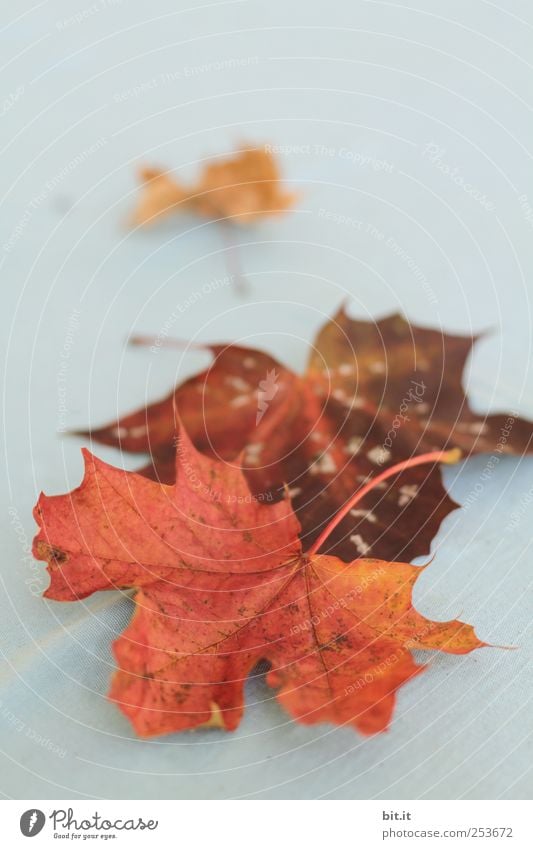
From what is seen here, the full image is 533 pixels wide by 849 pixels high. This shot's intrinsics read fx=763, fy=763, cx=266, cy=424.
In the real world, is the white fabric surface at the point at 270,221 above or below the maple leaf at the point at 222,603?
above

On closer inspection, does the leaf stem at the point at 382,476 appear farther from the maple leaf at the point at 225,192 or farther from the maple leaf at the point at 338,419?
the maple leaf at the point at 225,192

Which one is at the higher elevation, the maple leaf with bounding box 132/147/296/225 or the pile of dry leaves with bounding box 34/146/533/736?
the maple leaf with bounding box 132/147/296/225

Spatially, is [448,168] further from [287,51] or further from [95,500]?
[95,500]

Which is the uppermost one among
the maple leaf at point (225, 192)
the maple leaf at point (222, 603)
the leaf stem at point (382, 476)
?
the maple leaf at point (225, 192)

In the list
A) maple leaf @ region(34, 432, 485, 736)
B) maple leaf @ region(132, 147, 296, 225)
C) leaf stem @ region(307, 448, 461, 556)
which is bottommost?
maple leaf @ region(34, 432, 485, 736)

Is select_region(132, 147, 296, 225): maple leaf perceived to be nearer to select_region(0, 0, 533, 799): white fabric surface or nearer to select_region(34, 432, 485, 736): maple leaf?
select_region(0, 0, 533, 799): white fabric surface

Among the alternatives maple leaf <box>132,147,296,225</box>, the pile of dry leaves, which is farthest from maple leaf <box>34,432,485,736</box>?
maple leaf <box>132,147,296,225</box>

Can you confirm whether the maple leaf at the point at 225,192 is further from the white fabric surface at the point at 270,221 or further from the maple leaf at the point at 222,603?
the maple leaf at the point at 222,603

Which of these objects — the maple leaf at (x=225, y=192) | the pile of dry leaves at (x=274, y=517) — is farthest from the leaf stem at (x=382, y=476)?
the maple leaf at (x=225, y=192)
